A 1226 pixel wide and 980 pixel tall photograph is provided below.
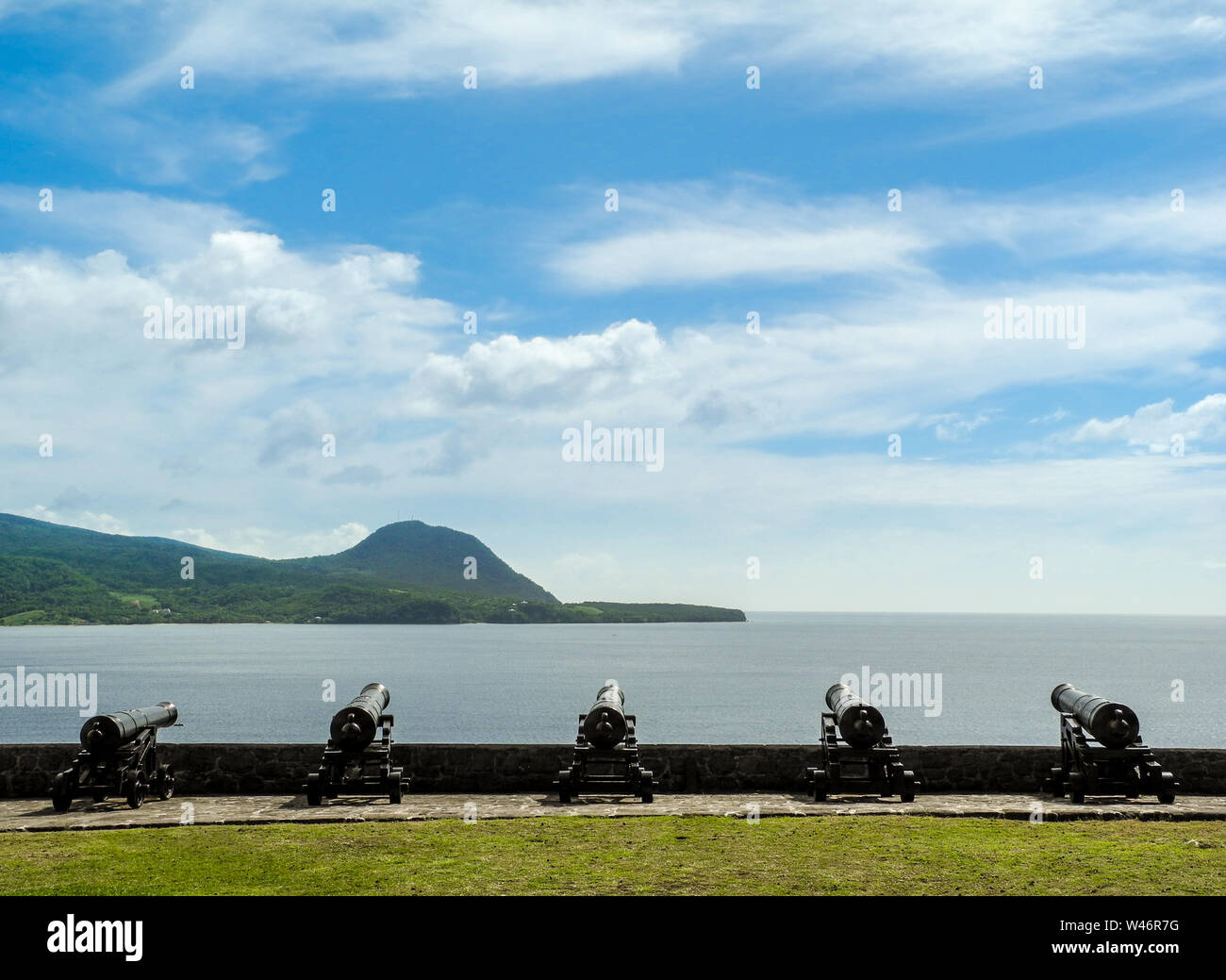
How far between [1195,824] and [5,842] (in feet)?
46.2

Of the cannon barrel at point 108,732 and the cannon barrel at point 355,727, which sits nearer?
the cannon barrel at point 108,732

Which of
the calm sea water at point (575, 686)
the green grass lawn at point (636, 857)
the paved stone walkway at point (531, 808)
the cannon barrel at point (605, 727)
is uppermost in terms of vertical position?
the cannon barrel at point (605, 727)

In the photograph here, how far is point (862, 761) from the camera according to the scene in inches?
591

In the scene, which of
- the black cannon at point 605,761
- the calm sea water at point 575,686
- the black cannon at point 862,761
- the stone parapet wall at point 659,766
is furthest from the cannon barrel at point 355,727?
the calm sea water at point 575,686

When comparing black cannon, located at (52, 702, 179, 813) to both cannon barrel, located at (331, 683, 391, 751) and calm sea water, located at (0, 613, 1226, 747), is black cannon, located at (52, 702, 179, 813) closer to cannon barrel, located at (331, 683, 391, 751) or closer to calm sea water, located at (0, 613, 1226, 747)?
cannon barrel, located at (331, 683, 391, 751)

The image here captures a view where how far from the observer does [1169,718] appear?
76875 mm

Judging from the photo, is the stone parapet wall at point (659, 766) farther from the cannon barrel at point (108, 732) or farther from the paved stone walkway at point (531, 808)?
the cannon barrel at point (108, 732)

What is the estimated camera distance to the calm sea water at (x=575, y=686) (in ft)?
224

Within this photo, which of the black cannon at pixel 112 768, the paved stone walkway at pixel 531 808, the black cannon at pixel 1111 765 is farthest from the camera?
the black cannon at pixel 1111 765

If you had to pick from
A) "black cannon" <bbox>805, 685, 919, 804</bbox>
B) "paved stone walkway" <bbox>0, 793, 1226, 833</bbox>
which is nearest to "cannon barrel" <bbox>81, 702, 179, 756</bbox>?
"paved stone walkway" <bbox>0, 793, 1226, 833</bbox>

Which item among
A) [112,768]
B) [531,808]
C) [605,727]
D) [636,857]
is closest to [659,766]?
[605,727]

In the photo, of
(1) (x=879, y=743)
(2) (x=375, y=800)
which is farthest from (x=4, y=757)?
(1) (x=879, y=743)

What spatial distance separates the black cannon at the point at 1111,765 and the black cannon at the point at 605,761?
592 centimetres
